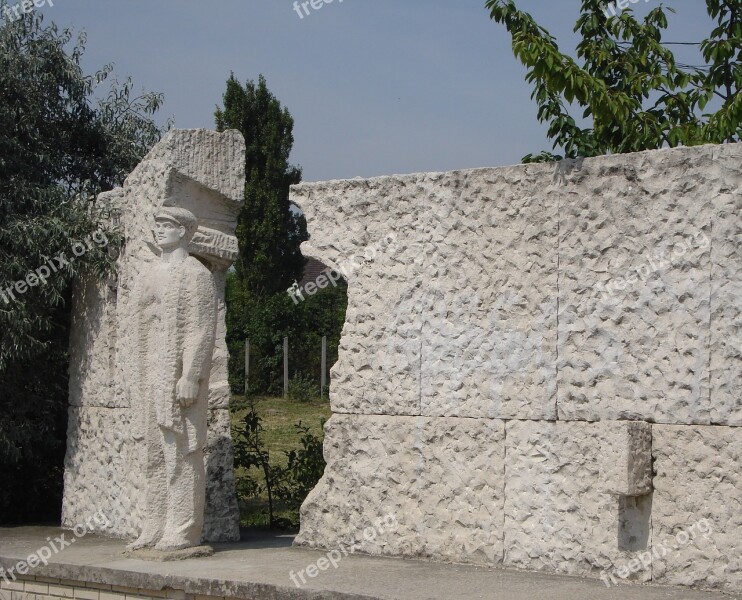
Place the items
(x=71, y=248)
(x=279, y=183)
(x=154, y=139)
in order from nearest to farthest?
(x=71, y=248) < (x=154, y=139) < (x=279, y=183)

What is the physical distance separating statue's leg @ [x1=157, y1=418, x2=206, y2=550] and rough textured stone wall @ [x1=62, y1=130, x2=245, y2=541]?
1.24ft

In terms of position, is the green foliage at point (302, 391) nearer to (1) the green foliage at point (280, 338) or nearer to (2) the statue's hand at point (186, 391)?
(1) the green foliage at point (280, 338)

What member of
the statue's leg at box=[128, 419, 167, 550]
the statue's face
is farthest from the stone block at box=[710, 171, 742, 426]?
the statue's leg at box=[128, 419, 167, 550]

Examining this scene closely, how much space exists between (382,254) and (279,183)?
13.1 m

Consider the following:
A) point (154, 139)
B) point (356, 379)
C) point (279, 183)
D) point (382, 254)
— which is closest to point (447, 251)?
point (382, 254)

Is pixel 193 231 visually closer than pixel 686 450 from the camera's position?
No

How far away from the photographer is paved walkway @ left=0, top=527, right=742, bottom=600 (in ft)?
18.2

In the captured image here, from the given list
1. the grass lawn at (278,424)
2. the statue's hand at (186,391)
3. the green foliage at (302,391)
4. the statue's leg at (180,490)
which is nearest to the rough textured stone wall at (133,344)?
the statue's leg at (180,490)

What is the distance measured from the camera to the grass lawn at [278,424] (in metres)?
10.4

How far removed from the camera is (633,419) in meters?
5.93

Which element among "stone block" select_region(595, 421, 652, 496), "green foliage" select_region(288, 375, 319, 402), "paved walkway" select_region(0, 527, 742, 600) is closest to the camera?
"paved walkway" select_region(0, 527, 742, 600)

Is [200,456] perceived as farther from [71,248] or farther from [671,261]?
[671,261]

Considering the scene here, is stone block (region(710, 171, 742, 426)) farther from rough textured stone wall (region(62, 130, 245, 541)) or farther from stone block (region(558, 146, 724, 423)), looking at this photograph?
rough textured stone wall (region(62, 130, 245, 541))

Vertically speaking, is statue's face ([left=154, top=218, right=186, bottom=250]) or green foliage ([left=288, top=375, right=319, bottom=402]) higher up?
statue's face ([left=154, top=218, right=186, bottom=250])
